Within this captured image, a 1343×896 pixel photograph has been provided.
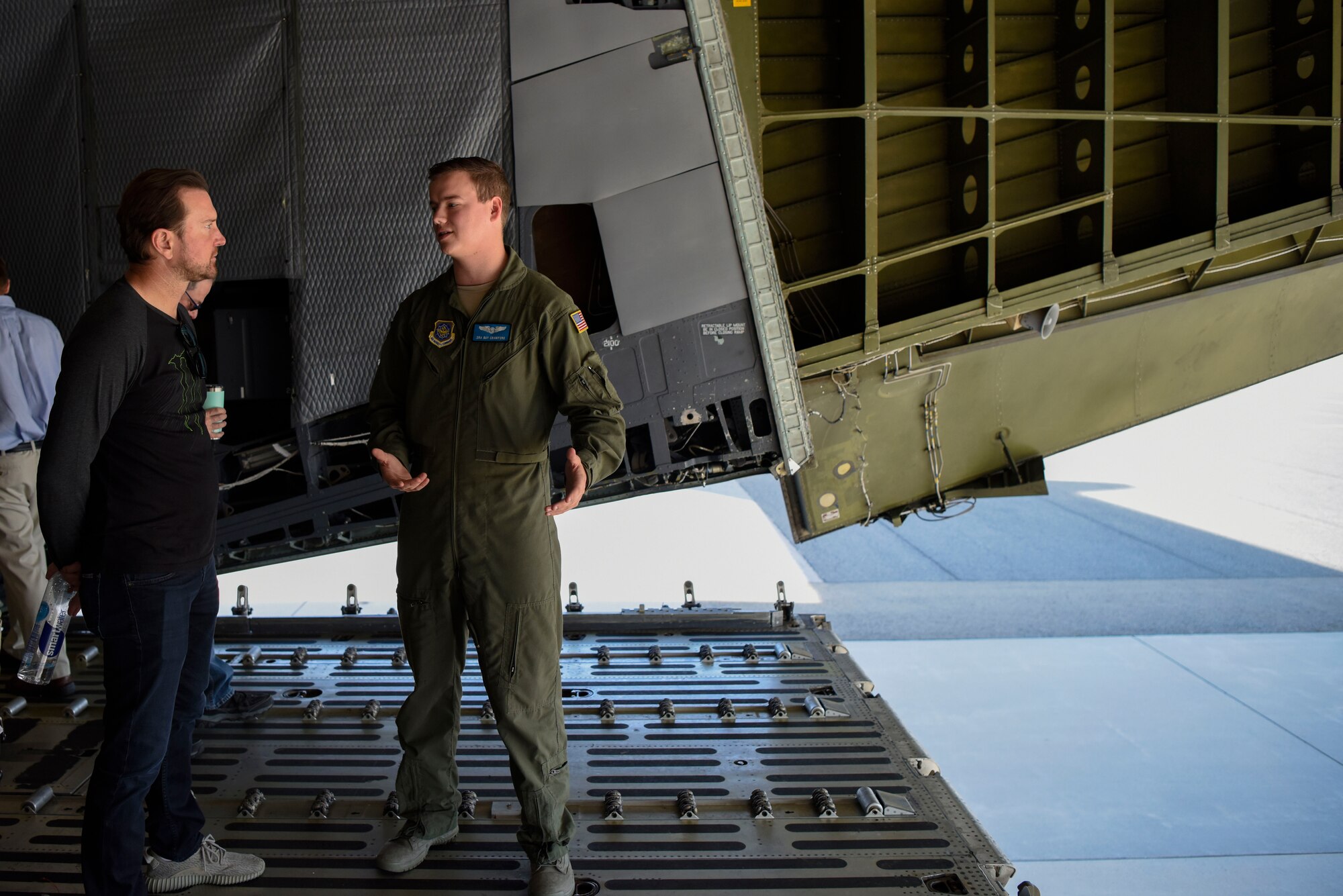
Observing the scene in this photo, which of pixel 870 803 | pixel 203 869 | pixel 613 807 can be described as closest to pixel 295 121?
pixel 203 869

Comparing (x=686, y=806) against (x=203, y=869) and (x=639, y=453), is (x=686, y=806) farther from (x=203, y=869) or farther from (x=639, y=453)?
(x=639, y=453)

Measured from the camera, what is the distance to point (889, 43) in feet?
17.4

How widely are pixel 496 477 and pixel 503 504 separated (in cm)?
8

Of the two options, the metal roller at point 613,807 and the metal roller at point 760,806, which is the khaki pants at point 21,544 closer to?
the metal roller at point 613,807

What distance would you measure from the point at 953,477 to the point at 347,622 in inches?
140

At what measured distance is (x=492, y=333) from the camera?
103 inches

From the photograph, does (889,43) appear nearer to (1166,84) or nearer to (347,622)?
(1166,84)

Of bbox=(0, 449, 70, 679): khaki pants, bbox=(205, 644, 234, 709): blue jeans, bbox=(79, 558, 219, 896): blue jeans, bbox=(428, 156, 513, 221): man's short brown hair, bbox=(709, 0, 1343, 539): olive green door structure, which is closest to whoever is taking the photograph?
bbox=(79, 558, 219, 896): blue jeans

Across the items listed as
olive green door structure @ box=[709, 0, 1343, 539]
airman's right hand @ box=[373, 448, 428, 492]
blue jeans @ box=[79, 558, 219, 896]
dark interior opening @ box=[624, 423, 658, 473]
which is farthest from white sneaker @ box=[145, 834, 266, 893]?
olive green door structure @ box=[709, 0, 1343, 539]

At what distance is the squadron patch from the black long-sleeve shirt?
28.0 inches

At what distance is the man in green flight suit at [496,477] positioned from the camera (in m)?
2.59

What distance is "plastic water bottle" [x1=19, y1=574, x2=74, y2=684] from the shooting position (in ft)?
7.97

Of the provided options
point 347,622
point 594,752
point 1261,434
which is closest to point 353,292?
point 347,622

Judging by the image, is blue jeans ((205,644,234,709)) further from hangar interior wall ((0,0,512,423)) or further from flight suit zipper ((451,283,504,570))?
flight suit zipper ((451,283,504,570))
